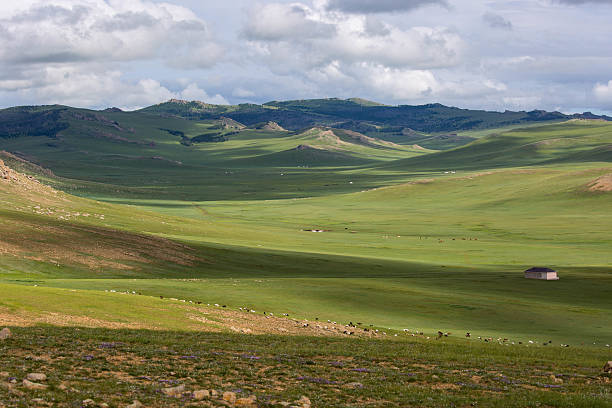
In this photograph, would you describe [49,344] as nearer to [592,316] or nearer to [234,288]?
[234,288]

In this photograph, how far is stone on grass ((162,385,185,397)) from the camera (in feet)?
79.7

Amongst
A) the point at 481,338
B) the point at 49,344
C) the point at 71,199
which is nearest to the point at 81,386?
the point at 49,344

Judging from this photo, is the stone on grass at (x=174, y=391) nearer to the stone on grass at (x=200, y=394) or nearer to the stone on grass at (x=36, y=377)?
the stone on grass at (x=200, y=394)

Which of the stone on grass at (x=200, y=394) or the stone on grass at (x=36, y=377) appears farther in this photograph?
the stone on grass at (x=36, y=377)

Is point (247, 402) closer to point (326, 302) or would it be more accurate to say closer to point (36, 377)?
point (36, 377)

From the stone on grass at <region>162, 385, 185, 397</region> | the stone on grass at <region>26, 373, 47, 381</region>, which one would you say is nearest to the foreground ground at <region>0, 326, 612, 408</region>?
the stone on grass at <region>162, 385, 185, 397</region>

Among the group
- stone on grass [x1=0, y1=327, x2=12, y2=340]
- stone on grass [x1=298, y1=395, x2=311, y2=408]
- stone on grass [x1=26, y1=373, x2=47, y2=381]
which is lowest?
stone on grass [x1=298, y1=395, x2=311, y2=408]

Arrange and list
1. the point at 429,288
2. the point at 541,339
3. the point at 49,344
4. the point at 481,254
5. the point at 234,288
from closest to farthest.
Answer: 1. the point at 49,344
2. the point at 541,339
3. the point at 234,288
4. the point at 429,288
5. the point at 481,254

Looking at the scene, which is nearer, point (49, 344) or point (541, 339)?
point (49, 344)

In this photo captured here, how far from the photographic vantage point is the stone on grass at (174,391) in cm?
2430

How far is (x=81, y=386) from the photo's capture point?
24.7 m

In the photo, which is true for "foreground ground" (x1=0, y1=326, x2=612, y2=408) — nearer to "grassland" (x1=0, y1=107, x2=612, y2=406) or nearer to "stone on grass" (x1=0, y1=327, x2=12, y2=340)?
"grassland" (x1=0, y1=107, x2=612, y2=406)

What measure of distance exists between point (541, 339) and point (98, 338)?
36.7 m

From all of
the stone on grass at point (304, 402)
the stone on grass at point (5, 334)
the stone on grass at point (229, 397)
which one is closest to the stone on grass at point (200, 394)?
the stone on grass at point (229, 397)
